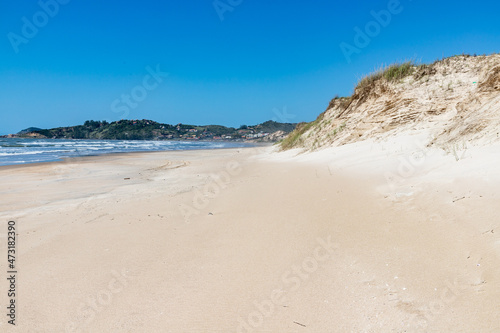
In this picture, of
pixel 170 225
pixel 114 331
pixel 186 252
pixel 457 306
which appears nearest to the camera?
pixel 457 306

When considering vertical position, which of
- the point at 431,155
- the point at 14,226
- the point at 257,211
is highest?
the point at 431,155

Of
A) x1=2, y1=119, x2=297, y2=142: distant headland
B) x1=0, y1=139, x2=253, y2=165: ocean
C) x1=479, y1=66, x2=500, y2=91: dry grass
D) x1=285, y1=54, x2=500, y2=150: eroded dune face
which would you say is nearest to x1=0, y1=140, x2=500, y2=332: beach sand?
x1=285, y1=54, x2=500, y2=150: eroded dune face

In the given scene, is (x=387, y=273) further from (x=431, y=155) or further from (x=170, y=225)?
(x=431, y=155)

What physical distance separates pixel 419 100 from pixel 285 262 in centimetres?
1059

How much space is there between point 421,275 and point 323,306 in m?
0.76

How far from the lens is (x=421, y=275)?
2.09 m

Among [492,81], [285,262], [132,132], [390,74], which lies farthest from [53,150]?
[132,132]

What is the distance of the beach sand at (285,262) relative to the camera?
6.10 feet

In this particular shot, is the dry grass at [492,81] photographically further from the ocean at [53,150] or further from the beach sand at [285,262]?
the ocean at [53,150]

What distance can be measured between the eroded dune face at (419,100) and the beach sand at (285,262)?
3.84m

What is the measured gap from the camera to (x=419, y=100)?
35.4 ft

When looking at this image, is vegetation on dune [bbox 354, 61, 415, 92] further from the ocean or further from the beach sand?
the ocean

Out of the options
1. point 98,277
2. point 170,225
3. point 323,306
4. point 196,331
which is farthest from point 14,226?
point 323,306

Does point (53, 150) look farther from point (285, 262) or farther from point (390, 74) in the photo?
point (285, 262)
